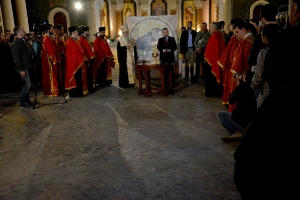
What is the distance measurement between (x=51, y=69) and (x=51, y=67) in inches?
2.4

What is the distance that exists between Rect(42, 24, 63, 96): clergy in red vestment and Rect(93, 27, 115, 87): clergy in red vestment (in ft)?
4.73

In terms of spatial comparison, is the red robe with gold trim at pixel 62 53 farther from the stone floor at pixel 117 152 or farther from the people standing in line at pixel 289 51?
the people standing in line at pixel 289 51

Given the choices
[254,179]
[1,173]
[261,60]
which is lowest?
[1,173]

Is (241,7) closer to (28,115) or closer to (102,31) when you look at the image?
(102,31)

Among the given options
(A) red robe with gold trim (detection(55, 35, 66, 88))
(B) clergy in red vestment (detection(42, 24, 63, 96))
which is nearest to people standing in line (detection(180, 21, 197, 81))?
(A) red robe with gold trim (detection(55, 35, 66, 88))

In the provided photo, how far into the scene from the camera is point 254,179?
1.23m

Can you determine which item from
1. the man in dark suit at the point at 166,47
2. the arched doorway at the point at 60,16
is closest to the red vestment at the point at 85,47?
the man in dark suit at the point at 166,47

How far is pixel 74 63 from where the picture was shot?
26.8 ft

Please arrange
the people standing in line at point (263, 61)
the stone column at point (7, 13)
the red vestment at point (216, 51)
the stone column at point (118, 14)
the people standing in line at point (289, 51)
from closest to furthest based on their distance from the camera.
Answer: the people standing in line at point (289, 51)
the people standing in line at point (263, 61)
the red vestment at point (216, 51)
the stone column at point (7, 13)
the stone column at point (118, 14)

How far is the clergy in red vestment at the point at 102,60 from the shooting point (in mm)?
9734

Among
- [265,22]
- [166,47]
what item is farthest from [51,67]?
[265,22]

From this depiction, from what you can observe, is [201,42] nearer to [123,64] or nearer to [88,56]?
[123,64]

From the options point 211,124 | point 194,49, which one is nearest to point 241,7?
point 194,49

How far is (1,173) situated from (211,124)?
3.37 meters
